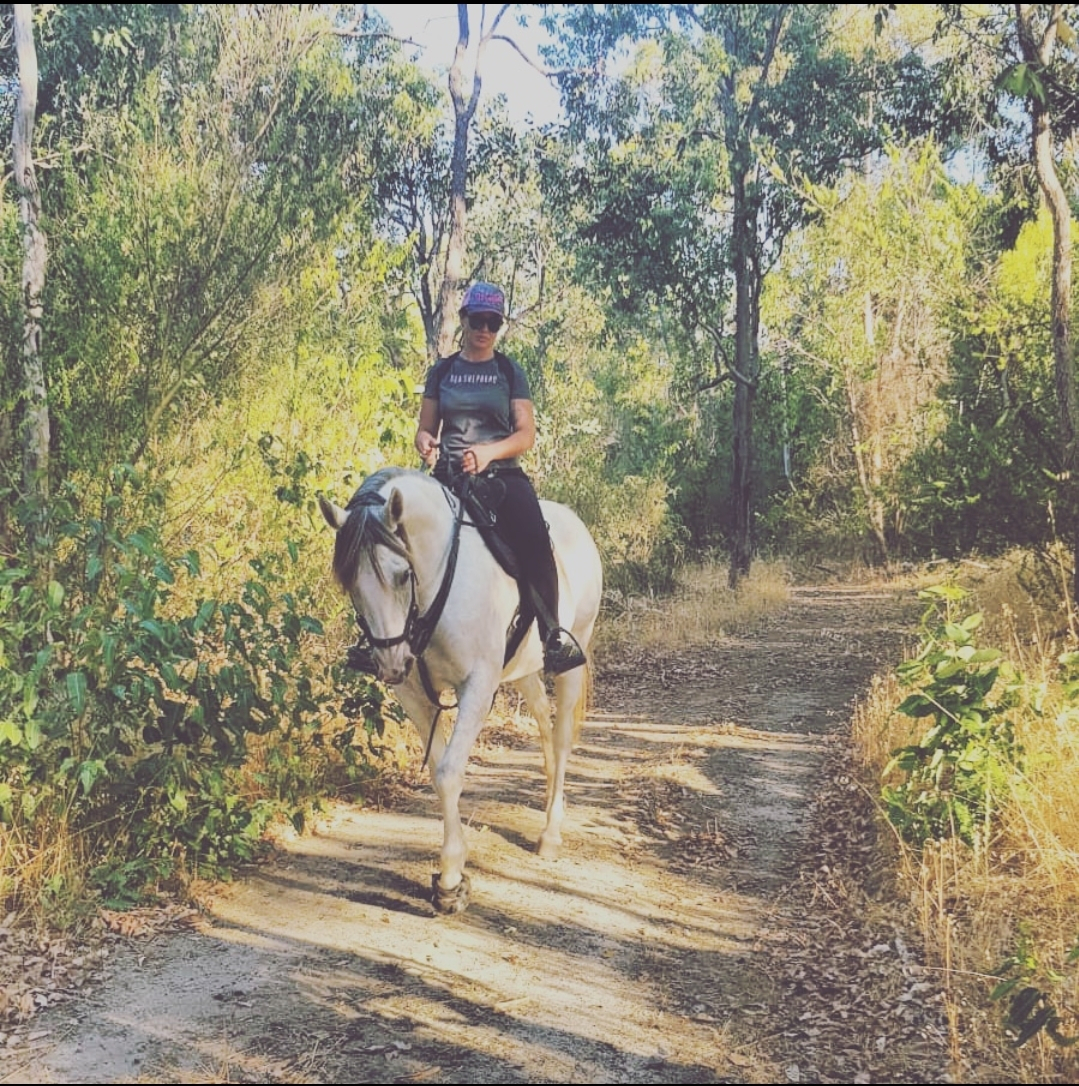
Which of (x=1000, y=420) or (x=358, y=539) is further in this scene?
(x=1000, y=420)

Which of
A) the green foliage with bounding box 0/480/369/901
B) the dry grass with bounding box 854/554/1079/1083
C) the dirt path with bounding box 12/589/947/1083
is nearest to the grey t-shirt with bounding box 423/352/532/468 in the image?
the green foliage with bounding box 0/480/369/901

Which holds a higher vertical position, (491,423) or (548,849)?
(491,423)

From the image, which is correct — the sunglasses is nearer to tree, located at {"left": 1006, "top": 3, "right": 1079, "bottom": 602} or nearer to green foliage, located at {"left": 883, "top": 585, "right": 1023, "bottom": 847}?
green foliage, located at {"left": 883, "top": 585, "right": 1023, "bottom": 847}

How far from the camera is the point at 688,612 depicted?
51.4 feet

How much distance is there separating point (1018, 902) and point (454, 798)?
265 cm

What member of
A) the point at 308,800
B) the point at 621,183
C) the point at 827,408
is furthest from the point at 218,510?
the point at 827,408

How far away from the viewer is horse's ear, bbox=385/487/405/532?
4.36 meters

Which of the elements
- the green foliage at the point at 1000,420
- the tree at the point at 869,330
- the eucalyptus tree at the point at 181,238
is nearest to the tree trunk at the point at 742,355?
the tree at the point at 869,330

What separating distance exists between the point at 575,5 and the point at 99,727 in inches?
645

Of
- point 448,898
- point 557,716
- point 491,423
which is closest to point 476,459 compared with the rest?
point 491,423

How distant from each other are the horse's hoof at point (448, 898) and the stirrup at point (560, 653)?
1465 mm

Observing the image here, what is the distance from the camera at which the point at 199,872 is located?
5.05 metres

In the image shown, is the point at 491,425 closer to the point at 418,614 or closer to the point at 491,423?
the point at 491,423

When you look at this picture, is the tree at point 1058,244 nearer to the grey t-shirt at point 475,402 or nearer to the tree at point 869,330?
the tree at point 869,330
